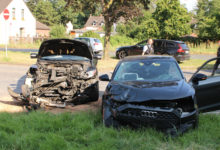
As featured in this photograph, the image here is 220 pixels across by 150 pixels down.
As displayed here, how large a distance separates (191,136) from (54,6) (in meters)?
103

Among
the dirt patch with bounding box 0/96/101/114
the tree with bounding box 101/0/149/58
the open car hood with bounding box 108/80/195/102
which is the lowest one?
the dirt patch with bounding box 0/96/101/114

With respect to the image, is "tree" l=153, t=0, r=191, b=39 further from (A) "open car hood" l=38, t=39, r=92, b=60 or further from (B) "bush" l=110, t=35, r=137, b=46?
(A) "open car hood" l=38, t=39, r=92, b=60

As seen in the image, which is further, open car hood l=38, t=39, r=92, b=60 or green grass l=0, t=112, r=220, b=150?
open car hood l=38, t=39, r=92, b=60

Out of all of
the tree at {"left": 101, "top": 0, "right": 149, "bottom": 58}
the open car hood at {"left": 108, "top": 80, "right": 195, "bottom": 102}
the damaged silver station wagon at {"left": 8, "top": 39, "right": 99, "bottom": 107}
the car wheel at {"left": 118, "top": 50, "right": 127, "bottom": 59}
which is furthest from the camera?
the car wheel at {"left": 118, "top": 50, "right": 127, "bottom": 59}

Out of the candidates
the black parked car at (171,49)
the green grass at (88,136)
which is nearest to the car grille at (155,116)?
the green grass at (88,136)

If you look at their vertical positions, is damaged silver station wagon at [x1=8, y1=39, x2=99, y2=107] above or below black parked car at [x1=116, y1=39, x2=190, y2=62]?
below

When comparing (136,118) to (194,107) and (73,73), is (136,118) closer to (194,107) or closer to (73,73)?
(194,107)

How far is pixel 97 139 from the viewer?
4.37m

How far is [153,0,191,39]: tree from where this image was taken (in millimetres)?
42469

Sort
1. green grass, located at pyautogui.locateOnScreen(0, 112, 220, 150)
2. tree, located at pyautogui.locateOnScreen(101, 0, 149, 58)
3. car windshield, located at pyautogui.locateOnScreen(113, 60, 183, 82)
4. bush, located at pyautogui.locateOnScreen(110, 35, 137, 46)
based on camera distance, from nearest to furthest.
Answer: green grass, located at pyautogui.locateOnScreen(0, 112, 220, 150) < car windshield, located at pyautogui.locateOnScreen(113, 60, 183, 82) < tree, located at pyautogui.locateOnScreen(101, 0, 149, 58) < bush, located at pyautogui.locateOnScreen(110, 35, 137, 46)

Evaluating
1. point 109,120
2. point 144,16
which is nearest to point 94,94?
point 109,120

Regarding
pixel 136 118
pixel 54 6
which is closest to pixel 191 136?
pixel 136 118

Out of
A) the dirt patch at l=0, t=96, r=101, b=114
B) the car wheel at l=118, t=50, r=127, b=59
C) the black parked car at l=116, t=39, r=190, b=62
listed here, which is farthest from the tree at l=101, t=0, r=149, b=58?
the dirt patch at l=0, t=96, r=101, b=114

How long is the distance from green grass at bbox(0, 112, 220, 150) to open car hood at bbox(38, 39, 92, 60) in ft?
10.3
